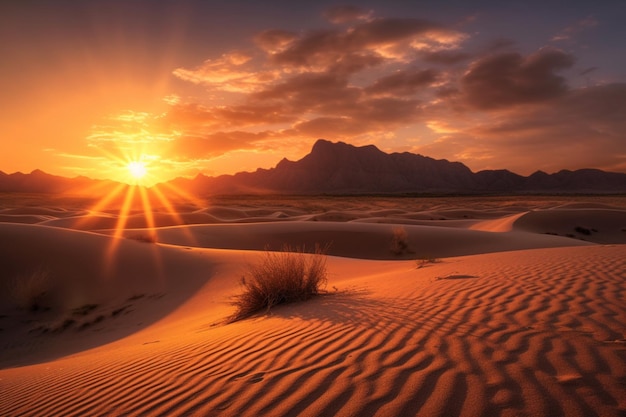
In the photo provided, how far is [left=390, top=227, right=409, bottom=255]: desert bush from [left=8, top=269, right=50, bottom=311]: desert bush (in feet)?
44.8

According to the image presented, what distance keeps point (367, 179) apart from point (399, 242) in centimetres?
13686

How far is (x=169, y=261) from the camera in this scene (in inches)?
493

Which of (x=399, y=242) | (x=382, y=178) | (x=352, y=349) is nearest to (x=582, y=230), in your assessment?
(x=399, y=242)

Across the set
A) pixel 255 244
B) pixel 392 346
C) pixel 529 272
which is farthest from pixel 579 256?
pixel 255 244

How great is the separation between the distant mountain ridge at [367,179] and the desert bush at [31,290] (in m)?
137

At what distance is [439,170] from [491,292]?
177217 millimetres

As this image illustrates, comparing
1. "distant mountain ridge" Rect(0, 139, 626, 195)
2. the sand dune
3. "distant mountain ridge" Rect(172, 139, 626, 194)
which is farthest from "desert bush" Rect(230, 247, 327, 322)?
"distant mountain ridge" Rect(172, 139, 626, 194)

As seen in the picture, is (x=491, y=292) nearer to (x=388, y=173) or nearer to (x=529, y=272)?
(x=529, y=272)

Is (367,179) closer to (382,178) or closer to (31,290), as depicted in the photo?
(382,178)

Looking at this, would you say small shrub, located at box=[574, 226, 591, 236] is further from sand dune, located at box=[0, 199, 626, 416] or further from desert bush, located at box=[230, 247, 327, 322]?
desert bush, located at box=[230, 247, 327, 322]

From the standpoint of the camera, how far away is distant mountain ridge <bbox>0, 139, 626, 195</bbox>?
152 meters

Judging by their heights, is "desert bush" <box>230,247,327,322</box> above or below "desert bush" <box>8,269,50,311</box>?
above

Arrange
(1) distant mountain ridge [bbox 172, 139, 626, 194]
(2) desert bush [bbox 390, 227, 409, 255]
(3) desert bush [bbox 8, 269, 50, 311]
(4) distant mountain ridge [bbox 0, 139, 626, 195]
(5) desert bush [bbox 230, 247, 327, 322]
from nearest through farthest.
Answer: (5) desert bush [bbox 230, 247, 327, 322] < (3) desert bush [bbox 8, 269, 50, 311] < (2) desert bush [bbox 390, 227, 409, 255] < (4) distant mountain ridge [bbox 0, 139, 626, 195] < (1) distant mountain ridge [bbox 172, 139, 626, 194]

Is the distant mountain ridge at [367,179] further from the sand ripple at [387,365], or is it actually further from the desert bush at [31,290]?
the sand ripple at [387,365]
